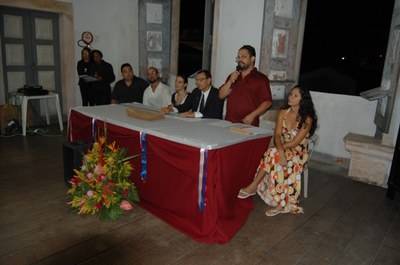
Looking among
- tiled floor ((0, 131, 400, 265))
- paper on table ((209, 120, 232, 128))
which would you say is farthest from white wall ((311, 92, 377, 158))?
paper on table ((209, 120, 232, 128))

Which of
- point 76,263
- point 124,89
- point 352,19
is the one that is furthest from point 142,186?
point 352,19

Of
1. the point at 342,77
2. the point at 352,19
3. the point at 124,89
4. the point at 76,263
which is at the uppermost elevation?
the point at 352,19

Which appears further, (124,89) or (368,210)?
(124,89)

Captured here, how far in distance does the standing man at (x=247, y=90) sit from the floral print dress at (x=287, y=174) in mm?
420

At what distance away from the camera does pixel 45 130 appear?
5.55 metres

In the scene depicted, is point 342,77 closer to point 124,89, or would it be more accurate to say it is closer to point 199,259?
point 124,89

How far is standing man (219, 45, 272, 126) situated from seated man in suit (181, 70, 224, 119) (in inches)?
6.9

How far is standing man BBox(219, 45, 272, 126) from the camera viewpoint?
3.21 m

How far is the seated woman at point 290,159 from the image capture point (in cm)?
293

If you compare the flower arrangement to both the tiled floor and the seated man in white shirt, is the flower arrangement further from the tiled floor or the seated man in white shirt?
the seated man in white shirt


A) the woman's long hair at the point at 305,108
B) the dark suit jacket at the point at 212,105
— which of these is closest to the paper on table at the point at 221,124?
the dark suit jacket at the point at 212,105

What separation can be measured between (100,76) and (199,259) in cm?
433

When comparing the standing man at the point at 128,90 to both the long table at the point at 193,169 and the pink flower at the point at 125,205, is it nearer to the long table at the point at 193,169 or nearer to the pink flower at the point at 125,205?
the long table at the point at 193,169

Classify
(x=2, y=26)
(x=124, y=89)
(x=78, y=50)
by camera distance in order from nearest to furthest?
(x=124, y=89) → (x=2, y=26) → (x=78, y=50)
